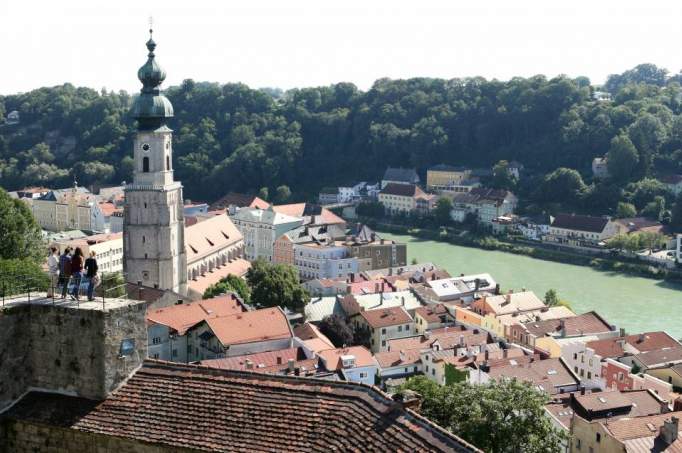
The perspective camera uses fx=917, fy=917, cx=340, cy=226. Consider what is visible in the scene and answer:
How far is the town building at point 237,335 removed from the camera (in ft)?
69.3

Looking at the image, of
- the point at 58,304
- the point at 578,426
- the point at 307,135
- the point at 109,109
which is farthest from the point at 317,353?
the point at 109,109

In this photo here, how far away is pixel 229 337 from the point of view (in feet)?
69.5

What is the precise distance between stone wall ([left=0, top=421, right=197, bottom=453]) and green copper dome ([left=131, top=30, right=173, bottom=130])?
2107 cm

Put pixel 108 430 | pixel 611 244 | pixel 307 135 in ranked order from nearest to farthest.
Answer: pixel 108 430
pixel 611 244
pixel 307 135

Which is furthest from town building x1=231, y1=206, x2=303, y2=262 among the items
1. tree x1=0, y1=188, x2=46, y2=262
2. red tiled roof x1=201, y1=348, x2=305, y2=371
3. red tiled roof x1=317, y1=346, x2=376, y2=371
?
red tiled roof x1=201, y1=348, x2=305, y2=371

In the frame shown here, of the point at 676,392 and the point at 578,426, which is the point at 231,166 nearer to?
the point at 676,392

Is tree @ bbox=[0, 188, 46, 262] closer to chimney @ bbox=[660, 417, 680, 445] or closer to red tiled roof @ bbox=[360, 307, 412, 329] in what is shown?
red tiled roof @ bbox=[360, 307, 412, 329]

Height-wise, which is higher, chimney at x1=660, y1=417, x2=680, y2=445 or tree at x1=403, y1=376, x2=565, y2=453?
tree at x1=403, y1=376, x2=565, y2=453

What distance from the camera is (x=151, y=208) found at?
1054 inches

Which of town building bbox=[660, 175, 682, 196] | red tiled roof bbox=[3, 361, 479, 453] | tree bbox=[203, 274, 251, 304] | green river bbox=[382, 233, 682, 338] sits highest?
red tiled roof bbox=[3, 361, 479, 453]

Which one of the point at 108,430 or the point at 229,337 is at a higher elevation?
the point at 108,430

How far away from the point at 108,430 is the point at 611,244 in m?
39.6

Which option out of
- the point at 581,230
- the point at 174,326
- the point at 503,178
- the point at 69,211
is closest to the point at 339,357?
the point at 174,326

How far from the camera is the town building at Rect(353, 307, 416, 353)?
2517cm
